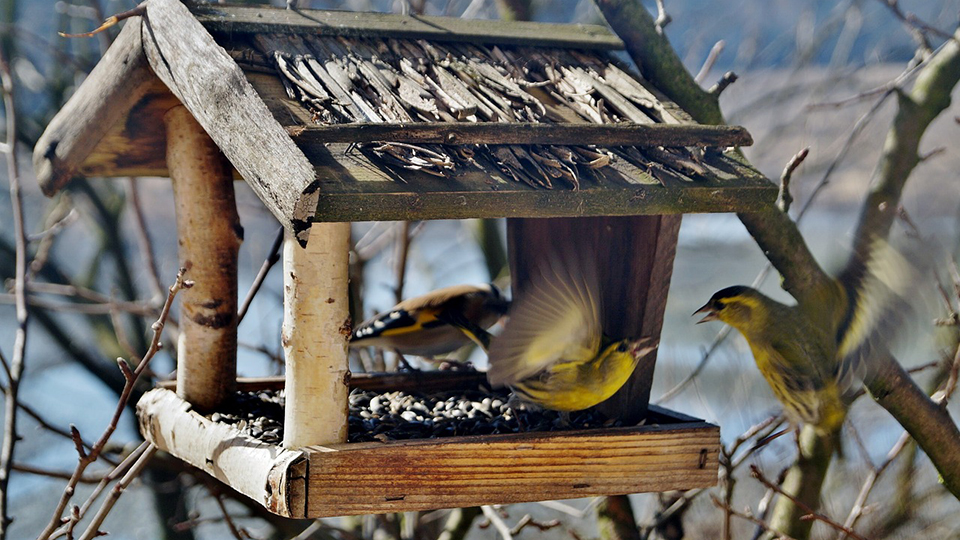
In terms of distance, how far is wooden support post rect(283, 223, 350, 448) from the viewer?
1.97 meters

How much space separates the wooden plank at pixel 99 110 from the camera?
7.56 feet

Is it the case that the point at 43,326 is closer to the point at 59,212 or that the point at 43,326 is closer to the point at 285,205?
the point at 59,212

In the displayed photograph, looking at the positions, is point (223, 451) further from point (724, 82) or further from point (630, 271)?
point (724, 82)

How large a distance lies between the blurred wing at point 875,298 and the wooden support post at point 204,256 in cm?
148

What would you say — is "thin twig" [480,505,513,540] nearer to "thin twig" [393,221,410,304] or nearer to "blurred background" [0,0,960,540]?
"blurred background" [0,0,960,540]

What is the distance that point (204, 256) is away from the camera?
8.34 ft

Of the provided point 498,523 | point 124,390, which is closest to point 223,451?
point 124,390

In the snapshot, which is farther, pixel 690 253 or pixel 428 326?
pixel 690 253

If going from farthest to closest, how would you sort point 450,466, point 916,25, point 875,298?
point 916,25 → point 875,298 → point 450,466

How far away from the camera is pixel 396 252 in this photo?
398cm

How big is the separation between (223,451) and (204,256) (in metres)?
0.61

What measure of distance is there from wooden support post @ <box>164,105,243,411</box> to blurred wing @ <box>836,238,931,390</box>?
1.48 m

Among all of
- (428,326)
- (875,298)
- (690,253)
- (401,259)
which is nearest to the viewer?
(875,298)

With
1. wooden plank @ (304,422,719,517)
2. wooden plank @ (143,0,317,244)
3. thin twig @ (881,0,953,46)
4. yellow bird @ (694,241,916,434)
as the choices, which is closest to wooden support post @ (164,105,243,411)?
wooden plank @ (143,0,317,244)
